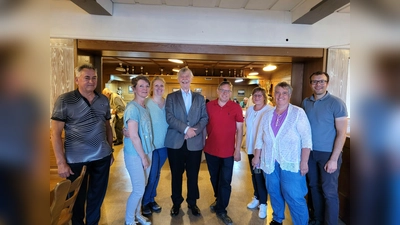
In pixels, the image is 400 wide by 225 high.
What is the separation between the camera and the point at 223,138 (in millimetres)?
2244

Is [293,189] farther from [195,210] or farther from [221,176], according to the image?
[195,210]

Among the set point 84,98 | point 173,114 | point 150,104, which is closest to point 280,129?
point 173,114

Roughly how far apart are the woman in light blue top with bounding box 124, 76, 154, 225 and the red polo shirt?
0.65 meters

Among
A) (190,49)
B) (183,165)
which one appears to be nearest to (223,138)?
(183,165)

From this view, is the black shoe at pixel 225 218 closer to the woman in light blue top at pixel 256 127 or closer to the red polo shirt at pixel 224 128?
the woman in light blue top at pixel 256 127

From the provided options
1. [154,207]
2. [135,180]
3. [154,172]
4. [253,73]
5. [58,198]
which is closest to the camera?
[58,198]

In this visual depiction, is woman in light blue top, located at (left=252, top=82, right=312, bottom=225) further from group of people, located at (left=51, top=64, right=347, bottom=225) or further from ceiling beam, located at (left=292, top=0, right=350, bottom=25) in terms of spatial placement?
ceiling beam, located at (left=292, top=0, right=350, bottom=25)

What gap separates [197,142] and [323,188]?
51.2 inches

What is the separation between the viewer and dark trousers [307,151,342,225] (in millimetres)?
2061

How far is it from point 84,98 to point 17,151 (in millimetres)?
1738

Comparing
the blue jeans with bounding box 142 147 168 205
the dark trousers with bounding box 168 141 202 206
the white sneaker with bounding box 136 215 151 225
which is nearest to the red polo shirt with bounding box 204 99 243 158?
the dark trousers with bounding box 168 141 202 206

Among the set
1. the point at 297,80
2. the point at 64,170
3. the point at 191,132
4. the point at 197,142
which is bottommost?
the point at 64,170

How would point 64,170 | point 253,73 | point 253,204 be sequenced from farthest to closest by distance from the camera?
point 253,73
point 253,204
point 64,170

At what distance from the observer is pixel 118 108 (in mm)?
5898
